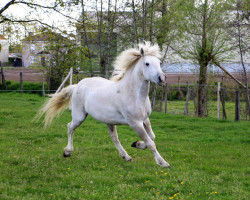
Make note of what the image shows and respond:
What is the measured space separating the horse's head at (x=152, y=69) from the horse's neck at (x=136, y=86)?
0.17 metres

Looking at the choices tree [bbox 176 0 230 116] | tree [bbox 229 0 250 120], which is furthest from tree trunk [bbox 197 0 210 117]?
tree [bbox 229 0 250 120]

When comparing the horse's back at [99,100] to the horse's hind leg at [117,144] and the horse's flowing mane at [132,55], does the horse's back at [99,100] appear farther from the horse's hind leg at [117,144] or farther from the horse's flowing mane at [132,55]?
the horse's hind leg at [117,144]

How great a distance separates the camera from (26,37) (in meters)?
17.4

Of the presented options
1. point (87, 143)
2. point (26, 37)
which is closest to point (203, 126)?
point (87, 143)

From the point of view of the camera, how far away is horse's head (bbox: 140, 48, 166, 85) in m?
6.23

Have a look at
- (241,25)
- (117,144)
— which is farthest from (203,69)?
(117,144)

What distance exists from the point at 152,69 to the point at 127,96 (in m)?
0.80

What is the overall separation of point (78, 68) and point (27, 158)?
1742 centimetres

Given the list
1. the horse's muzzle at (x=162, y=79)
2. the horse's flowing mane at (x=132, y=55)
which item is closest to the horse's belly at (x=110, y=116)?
the horse's flowing mane at (x=132, y=55)

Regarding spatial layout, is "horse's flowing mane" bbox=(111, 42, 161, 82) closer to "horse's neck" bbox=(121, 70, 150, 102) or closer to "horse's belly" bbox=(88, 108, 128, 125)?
"horse's neck" bbox=(121, 70, 150, 102)

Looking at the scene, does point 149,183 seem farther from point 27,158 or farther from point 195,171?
point 27,158

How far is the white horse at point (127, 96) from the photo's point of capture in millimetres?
6672

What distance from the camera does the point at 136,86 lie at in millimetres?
6887

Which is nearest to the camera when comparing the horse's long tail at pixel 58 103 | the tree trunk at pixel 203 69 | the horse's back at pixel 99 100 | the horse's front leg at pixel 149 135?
the horse's front leg at pixel 149 135
